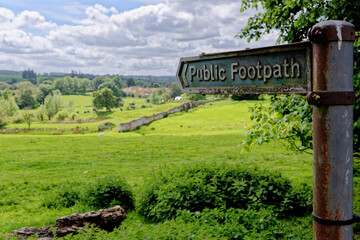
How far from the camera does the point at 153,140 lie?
32.3m

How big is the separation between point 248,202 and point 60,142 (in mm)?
26813

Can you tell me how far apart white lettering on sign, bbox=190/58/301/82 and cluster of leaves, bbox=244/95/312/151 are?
2.18 metres

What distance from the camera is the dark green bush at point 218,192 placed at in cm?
788

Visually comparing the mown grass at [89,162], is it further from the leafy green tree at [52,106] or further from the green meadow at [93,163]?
the leafy green tree at [52,106]

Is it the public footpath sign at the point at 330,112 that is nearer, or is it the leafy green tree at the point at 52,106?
the public footpath sign at the point at 330,112

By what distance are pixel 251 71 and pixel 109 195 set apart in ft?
28.3

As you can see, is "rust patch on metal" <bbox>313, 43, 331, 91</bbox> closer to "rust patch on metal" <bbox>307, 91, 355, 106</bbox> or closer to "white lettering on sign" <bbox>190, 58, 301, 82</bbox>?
"rust patch on metal" <bbox>307, 91, 355, 106</bbox>

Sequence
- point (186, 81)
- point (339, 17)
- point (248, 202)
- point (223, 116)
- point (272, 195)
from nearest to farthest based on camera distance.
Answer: point (186, 81), point (339, 17), point (248, 202), point (272, 195), point (223, 116)

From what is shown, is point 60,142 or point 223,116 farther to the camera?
point 223,116

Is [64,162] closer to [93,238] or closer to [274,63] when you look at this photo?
[93,238]

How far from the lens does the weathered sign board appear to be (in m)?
2.57

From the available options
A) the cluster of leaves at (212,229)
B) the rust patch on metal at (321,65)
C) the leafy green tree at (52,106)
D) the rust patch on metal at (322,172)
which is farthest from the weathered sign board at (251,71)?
the leafy green tree at (52,106)

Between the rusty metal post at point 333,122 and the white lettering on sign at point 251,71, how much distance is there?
27 cm

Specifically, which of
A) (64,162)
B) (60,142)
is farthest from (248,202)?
(60,142)
